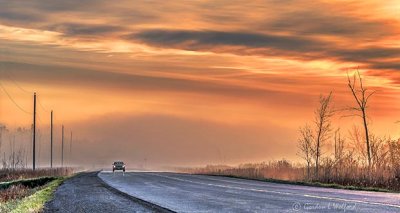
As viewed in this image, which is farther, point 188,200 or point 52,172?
point 52,172

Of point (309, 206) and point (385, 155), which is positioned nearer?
point (309, 206)

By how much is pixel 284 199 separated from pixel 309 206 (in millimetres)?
3028

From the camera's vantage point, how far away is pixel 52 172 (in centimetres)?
6875

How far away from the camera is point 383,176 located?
95.5ft

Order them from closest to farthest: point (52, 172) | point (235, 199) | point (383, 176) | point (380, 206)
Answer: point (380, 206) < point (235, 199) < point (383, 176) < point (52, 172)

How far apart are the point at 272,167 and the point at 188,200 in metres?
25.3

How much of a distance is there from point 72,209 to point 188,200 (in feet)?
14.5

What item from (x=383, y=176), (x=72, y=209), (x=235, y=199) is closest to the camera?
(x=72, y=209)

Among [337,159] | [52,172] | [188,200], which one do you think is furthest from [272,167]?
[52,172]

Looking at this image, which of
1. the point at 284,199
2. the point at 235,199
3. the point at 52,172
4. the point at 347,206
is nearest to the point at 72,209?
the point at 235,199

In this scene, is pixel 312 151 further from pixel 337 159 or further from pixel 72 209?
pixel 72 209

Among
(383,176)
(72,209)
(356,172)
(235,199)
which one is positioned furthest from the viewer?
(356,172)

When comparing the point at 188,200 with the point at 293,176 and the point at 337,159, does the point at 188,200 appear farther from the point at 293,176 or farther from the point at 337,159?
the point at 293,176

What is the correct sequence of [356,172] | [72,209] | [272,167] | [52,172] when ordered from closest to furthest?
[72,209], [356,172], [272,167], [52,172]
